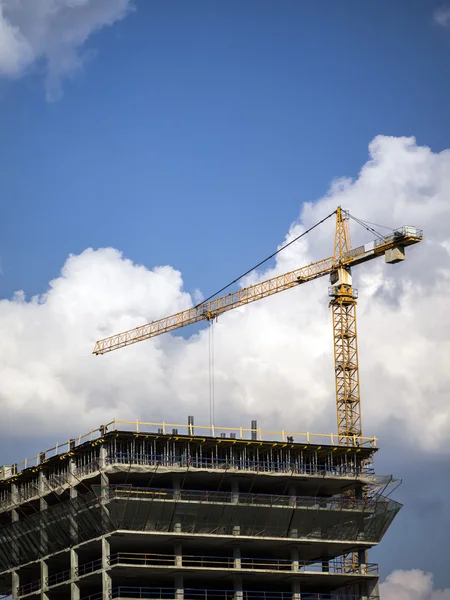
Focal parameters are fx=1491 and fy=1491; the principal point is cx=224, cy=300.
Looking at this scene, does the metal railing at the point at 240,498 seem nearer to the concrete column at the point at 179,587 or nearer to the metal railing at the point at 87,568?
the concrete column at the point at 179,587

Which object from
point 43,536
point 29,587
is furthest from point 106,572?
point 29,587

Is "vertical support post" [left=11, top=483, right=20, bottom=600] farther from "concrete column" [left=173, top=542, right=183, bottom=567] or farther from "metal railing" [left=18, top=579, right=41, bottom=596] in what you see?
"concrete column" [left=173, top=542, right=183, bottom=567]

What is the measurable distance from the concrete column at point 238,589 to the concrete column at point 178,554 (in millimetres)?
6586

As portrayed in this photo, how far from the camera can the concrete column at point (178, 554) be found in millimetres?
148625

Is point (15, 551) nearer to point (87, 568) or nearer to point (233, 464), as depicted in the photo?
point (87, 568)

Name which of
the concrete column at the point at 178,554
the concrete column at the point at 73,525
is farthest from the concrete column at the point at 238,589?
the concrete column at the point at 73,525

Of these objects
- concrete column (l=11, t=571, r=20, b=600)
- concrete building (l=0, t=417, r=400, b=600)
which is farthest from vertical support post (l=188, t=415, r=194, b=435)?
concrete column (l=11, t=571, r=20, b=600)

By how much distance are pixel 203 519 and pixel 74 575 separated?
48.5 ft

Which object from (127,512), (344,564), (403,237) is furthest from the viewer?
(403,237)

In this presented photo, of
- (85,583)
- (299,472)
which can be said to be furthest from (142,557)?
(299,472)

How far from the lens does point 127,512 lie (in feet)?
479

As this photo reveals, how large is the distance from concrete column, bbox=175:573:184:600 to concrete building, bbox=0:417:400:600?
0.33ft

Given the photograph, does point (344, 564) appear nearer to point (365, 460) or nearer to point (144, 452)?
point (365, 460)

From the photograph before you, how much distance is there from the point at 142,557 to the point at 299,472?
60.4 ft
